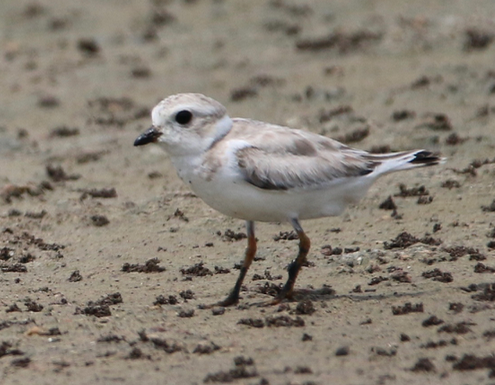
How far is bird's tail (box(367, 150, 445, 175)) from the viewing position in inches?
281

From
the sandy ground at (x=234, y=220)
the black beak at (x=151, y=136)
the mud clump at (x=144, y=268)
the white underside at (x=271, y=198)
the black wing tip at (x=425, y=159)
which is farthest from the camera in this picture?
the mud clump at (x=144, y=268)

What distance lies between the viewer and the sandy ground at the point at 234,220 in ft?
19.7

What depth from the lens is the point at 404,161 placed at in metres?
7.15

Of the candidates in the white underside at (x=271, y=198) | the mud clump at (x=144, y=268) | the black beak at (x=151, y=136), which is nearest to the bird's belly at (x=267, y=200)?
the white underside at (x=271, y=198)

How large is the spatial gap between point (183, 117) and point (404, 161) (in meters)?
1.63

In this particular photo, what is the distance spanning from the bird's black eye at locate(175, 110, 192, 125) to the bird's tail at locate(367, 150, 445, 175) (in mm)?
1361

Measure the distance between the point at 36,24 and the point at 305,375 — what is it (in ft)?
44.3

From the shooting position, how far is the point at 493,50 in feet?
45.9

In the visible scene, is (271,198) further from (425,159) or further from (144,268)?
(144,268)

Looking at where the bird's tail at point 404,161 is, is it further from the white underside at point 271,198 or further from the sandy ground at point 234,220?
the sandy ground at point 234,220

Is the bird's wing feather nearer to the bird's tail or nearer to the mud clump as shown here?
the bird's tail

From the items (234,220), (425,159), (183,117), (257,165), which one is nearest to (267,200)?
(257,165)

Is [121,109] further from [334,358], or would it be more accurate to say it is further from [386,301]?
[334,358]

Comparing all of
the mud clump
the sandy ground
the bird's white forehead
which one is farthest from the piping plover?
the mud clump
